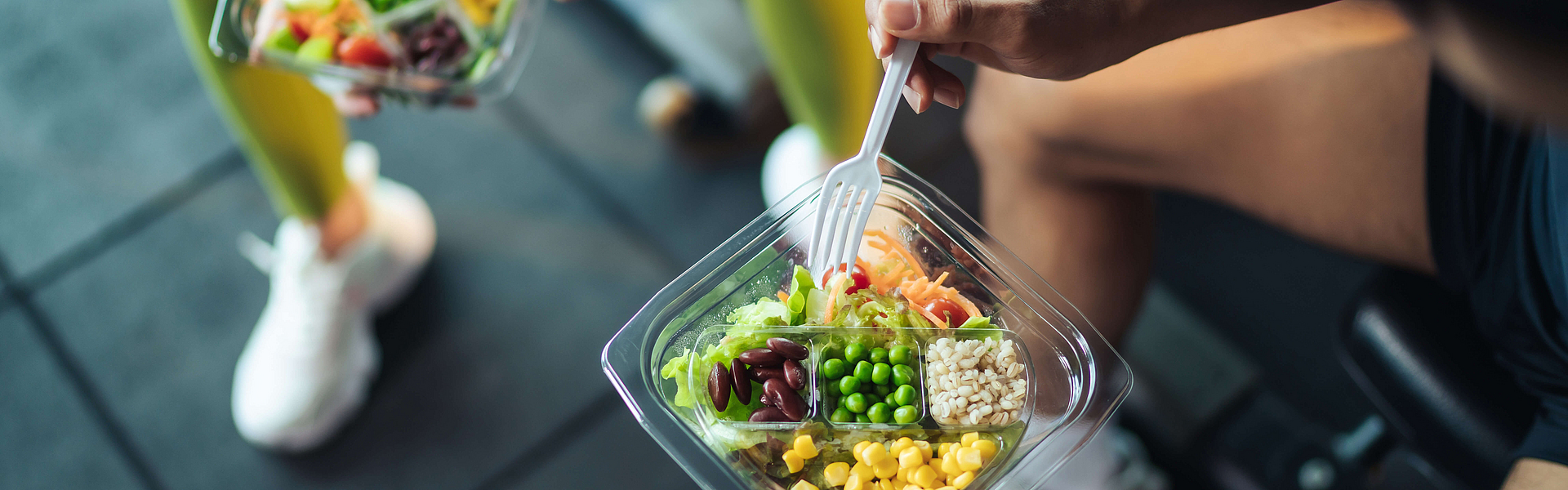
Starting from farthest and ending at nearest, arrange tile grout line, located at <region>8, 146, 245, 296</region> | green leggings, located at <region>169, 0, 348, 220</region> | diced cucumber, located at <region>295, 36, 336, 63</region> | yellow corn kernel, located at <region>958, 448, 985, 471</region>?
tile grout line, located at <region>8, 146, 245, 296</region> → green leggings, located at <region>169, 0, 348, 220</region> → diced cucumber, located at <region>295, 36, 336, 63</region> → yellow corn kernel, located at <region>958, 448, 985, 471</region>

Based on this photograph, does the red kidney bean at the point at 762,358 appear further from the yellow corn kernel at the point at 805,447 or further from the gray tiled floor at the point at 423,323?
the gray tiled floor at the point at 423,323

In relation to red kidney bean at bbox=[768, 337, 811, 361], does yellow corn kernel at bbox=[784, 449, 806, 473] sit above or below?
below

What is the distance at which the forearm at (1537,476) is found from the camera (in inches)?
30.3

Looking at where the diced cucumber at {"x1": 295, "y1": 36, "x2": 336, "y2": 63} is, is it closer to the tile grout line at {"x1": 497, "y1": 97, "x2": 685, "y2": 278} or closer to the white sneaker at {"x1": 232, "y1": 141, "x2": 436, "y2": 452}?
the white sneaker at {"x1": 232, "y1": 141, "x2": 436, "y2": 452}

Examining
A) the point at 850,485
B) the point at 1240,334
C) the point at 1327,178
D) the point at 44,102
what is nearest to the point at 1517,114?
the point at 1327,178

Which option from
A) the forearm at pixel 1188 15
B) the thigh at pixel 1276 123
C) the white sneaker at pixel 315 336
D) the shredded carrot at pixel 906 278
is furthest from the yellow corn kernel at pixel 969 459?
the white sneaker at pixel 315 336

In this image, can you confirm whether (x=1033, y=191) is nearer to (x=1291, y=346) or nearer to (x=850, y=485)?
(x=850, y=485)

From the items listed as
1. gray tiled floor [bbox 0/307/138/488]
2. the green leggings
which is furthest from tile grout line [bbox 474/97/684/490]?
gray tiled floor [bbox 0/307/138/488]

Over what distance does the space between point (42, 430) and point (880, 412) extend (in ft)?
5.56

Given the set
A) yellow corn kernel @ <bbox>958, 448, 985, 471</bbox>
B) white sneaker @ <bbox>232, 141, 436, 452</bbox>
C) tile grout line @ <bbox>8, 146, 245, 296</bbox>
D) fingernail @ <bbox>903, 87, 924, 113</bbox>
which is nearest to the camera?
yellow corn kernel @ <bbox>958, 448, 985, 471</bbox>

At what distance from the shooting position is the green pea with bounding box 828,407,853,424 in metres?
0.76

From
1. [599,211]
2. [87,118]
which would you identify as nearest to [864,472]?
[599,211]

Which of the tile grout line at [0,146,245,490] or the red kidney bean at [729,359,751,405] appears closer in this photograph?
the red kidney bean at [729,359,751,405]

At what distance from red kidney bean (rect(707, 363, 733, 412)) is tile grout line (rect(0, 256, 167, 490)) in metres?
1.37
